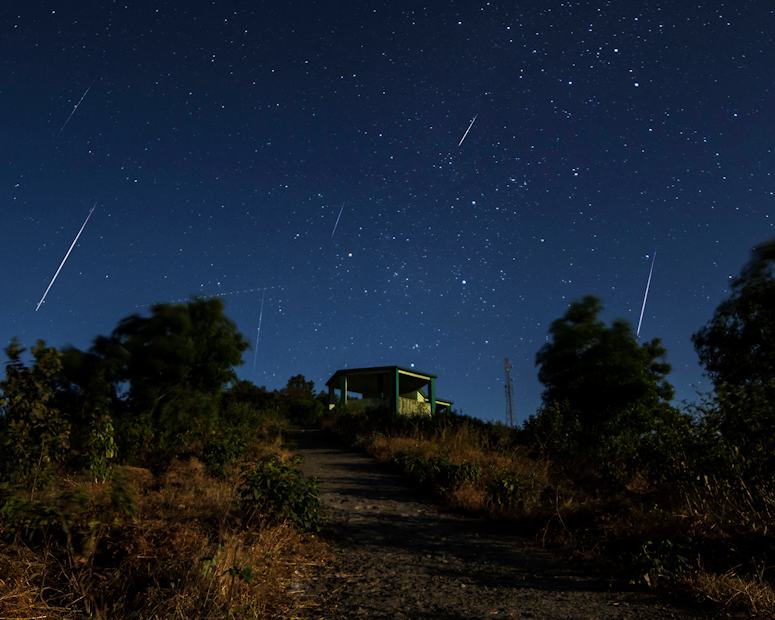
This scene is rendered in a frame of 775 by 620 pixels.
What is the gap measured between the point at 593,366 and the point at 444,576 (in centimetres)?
2181

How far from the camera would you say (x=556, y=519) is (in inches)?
284

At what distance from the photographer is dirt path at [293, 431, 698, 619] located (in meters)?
4.32

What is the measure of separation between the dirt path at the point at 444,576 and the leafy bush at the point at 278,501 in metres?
0.46

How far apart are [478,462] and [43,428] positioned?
25.8 feet

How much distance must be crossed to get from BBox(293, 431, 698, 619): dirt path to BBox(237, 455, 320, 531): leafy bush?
465mm

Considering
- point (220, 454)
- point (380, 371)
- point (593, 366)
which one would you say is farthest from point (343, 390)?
point (220, 454)

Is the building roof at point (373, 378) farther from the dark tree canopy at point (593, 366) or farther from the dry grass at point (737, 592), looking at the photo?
the dry grass at point (737, 592)

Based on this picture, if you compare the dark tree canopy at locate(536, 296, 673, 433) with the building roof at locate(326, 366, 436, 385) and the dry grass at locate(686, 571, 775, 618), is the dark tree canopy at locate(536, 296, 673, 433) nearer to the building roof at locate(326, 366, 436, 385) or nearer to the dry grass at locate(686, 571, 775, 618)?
the building roof at locate(326, 366, 436, 385)

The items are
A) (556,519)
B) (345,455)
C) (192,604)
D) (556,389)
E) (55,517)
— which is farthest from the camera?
(556,389)

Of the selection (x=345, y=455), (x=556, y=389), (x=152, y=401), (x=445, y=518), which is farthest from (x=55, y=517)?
(x=556, y=389)

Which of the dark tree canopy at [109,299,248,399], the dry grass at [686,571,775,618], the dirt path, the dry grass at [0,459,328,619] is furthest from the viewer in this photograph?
the dark tree canopy at [109,299,248,399]

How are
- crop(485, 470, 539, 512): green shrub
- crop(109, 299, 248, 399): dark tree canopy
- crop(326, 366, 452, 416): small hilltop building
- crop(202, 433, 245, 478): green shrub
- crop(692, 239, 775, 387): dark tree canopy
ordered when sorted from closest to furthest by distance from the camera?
1. crop(485, 470, 539, 512): green shrub
2. crop(202, 433, 245, 478): green shrub
3. crop(109, 299, 248, 399): dark tree canopy
4. crop(692, 239, 775, 387): dark tree canopy
5. crop(326, 366, 452, 416): small hilltop building

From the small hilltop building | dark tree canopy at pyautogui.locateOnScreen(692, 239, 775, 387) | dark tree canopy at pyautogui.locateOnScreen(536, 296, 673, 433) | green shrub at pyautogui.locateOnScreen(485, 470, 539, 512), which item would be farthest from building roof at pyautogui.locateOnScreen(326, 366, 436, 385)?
green shrub at pyautogui.locateOnScreen(485, 470, 539, 512)

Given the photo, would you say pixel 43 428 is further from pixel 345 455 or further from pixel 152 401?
pixel 345 455
